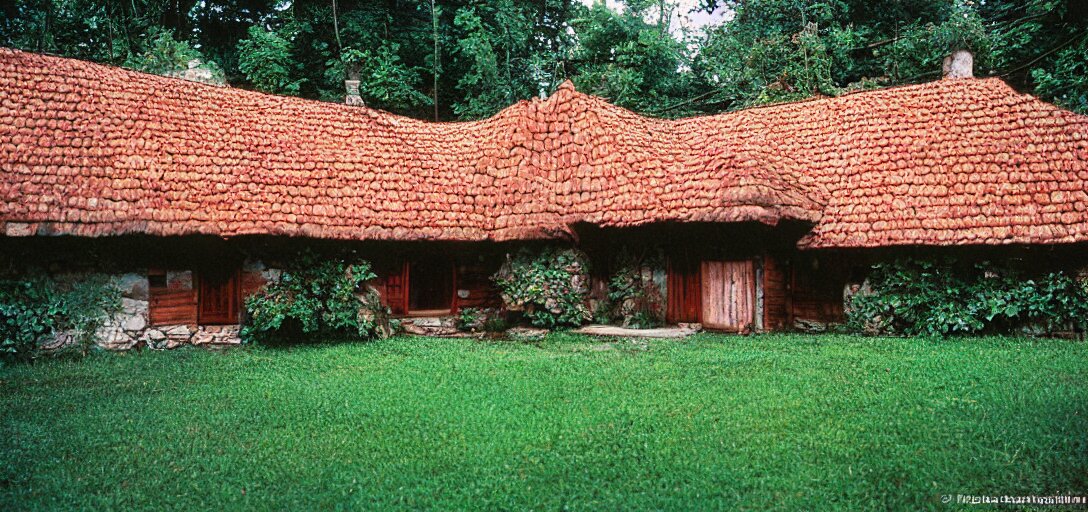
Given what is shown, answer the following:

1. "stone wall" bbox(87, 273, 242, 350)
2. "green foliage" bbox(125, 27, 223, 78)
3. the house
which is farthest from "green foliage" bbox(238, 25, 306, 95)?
"stone wall" bbox(87, 273, 242, 350)

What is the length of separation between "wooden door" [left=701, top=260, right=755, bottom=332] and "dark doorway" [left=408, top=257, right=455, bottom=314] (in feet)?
16.4

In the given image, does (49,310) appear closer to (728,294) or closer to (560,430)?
(560,430)

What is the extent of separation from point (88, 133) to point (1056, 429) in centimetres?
1416

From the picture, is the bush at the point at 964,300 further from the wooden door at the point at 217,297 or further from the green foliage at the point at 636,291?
the wooden door at the point at 217,297

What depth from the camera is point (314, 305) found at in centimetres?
1284

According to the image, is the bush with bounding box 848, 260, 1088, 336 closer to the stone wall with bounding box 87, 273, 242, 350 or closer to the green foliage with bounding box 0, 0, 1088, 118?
the green foliage with bounding box 0, 0, 1088, 118

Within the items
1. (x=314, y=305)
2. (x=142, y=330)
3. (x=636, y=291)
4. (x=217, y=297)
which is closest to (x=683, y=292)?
(x=636, y=291)

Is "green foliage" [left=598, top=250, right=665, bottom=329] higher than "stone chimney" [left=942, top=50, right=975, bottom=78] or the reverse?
the reverse

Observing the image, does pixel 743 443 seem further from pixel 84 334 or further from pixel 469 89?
pixel 469 89

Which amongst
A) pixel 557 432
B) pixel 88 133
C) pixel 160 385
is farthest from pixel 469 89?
pixel 557 432

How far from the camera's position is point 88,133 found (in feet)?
41.3

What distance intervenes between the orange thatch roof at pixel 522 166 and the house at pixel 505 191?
36 millimetres

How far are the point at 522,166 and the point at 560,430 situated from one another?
8.15 metres

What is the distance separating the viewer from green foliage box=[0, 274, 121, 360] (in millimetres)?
11477
